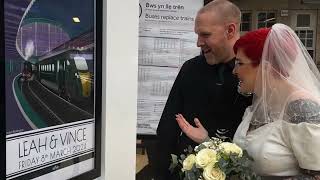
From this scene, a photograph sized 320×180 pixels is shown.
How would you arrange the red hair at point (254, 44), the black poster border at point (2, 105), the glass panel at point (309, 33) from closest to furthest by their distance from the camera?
the black poster border at point (2, 105), the red hair at point (254, 44), the glass panel at point (309, 33)

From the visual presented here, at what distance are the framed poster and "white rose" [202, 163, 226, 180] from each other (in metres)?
0.46

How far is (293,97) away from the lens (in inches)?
74.5

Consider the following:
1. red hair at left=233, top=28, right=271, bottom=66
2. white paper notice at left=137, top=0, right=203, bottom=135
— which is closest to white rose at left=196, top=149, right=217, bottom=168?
red hair at left=233, top=28, right=271, bottom=66

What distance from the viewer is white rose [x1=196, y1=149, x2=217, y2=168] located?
1.83 metres

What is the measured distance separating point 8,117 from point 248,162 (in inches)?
39.7

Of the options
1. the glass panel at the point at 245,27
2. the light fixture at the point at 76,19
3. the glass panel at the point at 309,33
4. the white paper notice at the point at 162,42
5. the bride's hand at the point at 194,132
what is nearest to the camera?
the light fixture at the point at 76,19

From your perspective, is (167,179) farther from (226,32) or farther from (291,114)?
(291,114)

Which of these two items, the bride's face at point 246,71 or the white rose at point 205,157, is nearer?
the white rose at point 205,157

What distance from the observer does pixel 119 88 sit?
1.96m

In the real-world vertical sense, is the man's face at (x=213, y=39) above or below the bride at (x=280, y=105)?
above

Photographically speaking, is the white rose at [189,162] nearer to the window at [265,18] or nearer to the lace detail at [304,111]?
the lace detail at [304,111]

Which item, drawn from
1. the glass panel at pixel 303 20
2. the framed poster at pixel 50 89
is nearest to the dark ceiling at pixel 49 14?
the framed poster at pixel 50 89

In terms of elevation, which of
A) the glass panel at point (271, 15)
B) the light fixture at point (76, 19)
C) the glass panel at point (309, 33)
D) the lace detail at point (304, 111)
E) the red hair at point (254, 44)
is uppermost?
the glass panel at point (271, 15)

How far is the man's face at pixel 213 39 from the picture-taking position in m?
2.55
